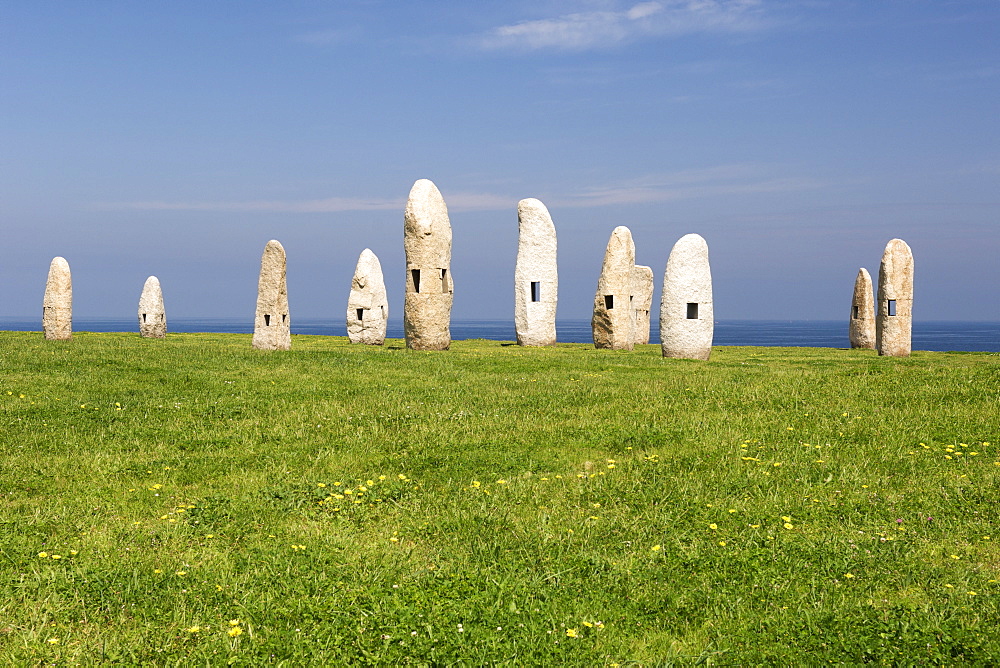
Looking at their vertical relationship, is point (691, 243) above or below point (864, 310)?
above

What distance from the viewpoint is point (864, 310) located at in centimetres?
3794

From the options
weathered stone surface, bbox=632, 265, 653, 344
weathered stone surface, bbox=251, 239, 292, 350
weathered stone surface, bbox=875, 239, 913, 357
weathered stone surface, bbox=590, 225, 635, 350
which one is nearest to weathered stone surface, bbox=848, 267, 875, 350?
weathered stone surface, bbox=875, 239, 913, 357

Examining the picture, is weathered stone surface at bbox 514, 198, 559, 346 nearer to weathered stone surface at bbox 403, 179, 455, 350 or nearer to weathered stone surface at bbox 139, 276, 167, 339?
weathered stone surface at bbox 403, 179, 455, 350

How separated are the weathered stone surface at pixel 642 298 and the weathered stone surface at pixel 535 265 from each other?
6.15 metres

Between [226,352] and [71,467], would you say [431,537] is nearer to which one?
[71,467]

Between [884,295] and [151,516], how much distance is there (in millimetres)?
30658

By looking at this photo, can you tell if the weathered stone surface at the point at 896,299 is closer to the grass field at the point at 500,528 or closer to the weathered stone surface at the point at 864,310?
the weathered stone surface at the point at 864,310

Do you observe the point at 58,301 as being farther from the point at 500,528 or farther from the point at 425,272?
Result: the point at 500,528

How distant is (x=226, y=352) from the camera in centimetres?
2445

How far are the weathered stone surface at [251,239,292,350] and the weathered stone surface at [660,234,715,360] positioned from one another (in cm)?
1431

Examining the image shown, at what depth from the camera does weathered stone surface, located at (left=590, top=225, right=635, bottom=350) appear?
107 ft

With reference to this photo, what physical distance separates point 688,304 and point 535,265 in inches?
430

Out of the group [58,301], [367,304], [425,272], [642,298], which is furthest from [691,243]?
[58,301]

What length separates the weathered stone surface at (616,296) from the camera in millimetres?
32531
